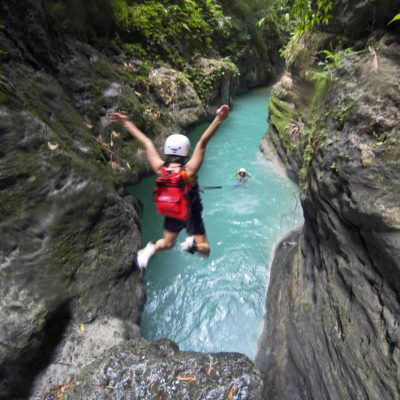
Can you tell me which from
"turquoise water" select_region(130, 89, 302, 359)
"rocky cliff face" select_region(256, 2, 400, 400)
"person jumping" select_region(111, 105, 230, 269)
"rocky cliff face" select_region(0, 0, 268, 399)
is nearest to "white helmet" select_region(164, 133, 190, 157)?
"person jumping" select_region(111, 105, 230, 269)

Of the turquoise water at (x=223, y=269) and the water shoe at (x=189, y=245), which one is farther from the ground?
the water shoe at (x=189, y=245)

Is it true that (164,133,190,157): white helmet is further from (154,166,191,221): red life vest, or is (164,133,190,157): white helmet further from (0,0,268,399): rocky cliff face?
(0,0,268,399): rocky cliff face

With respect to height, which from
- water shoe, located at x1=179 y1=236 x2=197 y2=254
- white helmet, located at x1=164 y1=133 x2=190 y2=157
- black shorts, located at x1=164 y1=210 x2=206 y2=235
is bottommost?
water shoe, located at x1=179 y1=236 x2=197 y2=254

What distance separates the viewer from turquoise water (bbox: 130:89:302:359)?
426cm

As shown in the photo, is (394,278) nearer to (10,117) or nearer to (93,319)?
(93,319)

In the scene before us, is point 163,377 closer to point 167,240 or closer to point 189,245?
point 189,245

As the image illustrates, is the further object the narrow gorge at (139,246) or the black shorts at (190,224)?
the black shorts at (190,224)

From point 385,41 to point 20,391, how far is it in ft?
17.1

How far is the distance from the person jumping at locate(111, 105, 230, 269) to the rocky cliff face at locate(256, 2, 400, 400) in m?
1.35

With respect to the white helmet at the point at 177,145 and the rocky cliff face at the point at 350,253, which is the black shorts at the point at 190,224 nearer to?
the white helmet at the point at 177,145

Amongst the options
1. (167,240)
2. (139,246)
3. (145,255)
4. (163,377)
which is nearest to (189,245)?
(167,240)

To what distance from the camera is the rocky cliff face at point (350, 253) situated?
6.03ft

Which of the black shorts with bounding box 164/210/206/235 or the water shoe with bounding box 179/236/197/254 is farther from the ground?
the black shorts with bounding box 164/210/206/235

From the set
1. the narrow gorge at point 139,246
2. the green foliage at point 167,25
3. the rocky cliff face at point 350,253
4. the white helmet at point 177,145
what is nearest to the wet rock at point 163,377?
the narrow gorge at point 139,246
